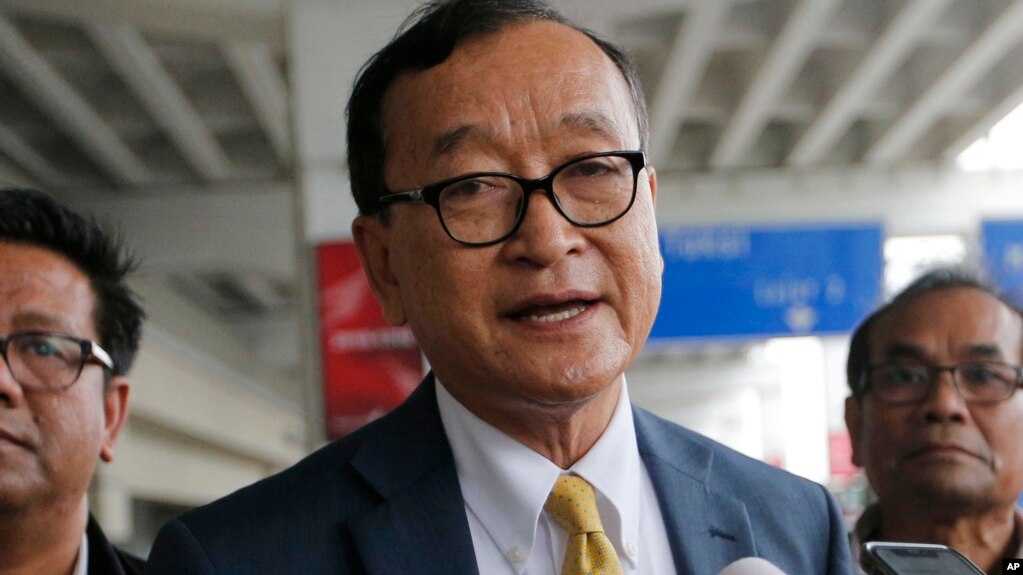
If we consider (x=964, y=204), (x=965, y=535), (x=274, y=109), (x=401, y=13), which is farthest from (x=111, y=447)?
(x=964, y=204)

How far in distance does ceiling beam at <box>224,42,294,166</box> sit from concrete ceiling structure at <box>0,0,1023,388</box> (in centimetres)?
2

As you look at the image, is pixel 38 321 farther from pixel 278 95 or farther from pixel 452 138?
pixel 278 95

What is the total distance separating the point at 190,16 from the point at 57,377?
5.12m

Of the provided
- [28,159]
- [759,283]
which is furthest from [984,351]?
[28,159]

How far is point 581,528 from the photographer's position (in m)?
1.77

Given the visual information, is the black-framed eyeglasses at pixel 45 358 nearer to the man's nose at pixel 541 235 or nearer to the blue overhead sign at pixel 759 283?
the man's nose at pixel 541 235

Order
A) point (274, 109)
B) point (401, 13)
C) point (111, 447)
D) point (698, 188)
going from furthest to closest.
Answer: point (698, 188) → point (274, 109) → point (401, 13) → point (111, 447)

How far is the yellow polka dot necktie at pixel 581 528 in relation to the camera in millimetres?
1731

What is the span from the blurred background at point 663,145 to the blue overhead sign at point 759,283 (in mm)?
18

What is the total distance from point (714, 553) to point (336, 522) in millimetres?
559

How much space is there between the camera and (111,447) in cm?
281

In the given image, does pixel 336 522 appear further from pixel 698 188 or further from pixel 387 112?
pixel 698 188

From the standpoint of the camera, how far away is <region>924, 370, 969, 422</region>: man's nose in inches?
98.9

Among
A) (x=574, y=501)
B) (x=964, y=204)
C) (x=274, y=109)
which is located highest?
(x=274, y=109)
